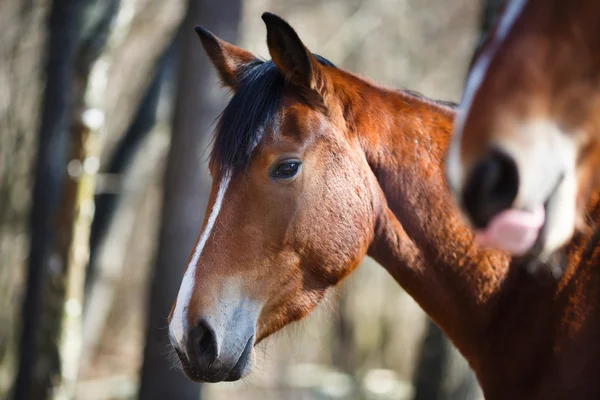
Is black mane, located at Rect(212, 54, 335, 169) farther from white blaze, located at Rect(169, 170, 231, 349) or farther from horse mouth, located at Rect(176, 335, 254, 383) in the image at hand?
horse mouth, located at Rect(176, 335, 254, 383)

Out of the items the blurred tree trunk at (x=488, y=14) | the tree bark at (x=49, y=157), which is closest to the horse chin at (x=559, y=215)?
the blurred tree trunk at (x=488, y=14)

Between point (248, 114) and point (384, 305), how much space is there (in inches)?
399

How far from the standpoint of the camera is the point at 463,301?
9.24 ft

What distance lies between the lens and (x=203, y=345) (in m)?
2.61

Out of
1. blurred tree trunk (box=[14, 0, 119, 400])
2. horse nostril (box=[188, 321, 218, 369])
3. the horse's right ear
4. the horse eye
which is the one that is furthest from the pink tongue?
blurred tree trunk (box=[14, 0, 119, 400])

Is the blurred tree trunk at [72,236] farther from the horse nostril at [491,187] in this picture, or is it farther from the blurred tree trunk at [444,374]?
the horse nostril at [491,187]

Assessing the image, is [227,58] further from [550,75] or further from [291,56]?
[550,75]

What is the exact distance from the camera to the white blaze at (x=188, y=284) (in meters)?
2.58

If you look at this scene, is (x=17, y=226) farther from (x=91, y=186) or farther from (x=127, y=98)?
(x=91, y=186)

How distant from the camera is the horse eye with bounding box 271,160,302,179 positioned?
277 cm

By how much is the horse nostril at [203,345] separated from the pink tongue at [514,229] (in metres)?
1.18

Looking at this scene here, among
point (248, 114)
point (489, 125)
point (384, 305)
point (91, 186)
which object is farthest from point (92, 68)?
point (384, 305)

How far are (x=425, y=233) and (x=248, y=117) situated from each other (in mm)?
880

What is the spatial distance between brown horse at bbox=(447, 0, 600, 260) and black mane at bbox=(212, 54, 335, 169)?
1123 millimetres
